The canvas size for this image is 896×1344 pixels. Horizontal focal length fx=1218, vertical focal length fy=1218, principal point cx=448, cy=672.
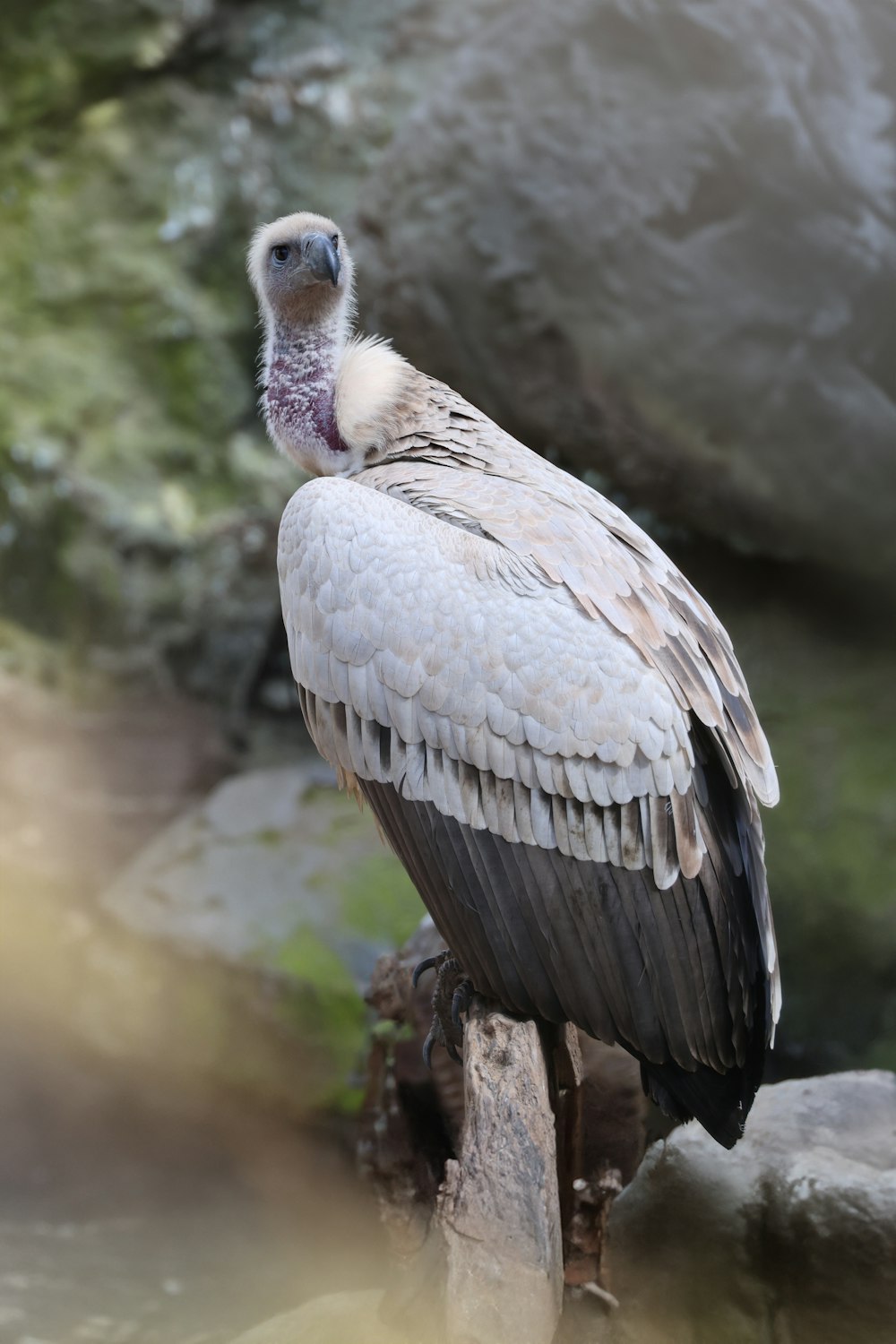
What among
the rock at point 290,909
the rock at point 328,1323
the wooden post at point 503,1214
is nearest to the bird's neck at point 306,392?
the wooden post at point 503,1214

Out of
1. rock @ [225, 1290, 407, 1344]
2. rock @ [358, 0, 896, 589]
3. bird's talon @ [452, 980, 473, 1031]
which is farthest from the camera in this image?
rock @ [358, 0, 896, 589]

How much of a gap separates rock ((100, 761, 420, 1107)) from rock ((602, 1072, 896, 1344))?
1.96 metres

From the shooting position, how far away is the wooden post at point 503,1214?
6.65 feet

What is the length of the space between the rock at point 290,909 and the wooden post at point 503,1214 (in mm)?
2575

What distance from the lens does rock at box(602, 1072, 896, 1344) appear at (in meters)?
2.67

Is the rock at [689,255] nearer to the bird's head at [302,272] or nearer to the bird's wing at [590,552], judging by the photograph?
the bird's head at [302,272]

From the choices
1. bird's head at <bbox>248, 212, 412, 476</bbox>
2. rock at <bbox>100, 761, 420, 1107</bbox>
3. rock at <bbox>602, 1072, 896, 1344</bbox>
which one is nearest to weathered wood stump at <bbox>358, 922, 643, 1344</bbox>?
rock at <bbox>602, 1072, 896, 1344</bbox>

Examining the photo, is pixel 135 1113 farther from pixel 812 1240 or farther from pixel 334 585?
pixel 334 585

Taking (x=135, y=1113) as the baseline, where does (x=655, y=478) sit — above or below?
above

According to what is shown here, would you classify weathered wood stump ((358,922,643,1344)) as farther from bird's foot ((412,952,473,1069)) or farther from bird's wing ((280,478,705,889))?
bird's wing ((280,478,705,889))

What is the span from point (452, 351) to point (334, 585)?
109 inches

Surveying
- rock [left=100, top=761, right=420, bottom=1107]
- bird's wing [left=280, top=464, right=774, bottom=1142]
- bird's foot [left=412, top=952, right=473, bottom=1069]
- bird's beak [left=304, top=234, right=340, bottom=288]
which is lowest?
rock [left=100, top=761, right=420, bottom=1107]

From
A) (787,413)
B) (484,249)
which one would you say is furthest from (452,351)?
(787,413)

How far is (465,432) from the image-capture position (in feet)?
9.16
